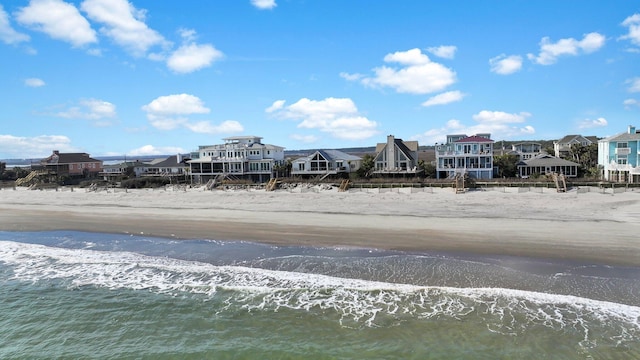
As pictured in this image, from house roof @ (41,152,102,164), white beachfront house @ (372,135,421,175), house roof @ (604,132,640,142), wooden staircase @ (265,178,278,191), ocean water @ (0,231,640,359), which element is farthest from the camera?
house roof @ (41,152,102,164)

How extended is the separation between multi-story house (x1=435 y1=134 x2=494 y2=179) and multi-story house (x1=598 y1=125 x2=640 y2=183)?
11.6 meters

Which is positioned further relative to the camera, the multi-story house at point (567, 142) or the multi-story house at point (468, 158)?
the multi-story house at point (567, 142)

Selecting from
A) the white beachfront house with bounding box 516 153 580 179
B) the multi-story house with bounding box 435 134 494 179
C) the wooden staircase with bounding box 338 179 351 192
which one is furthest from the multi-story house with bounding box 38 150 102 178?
the white beachfront house with bounding box 516 153 580 179

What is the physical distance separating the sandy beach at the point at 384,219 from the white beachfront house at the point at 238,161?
11.3 m

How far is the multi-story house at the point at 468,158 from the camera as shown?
46.4 m

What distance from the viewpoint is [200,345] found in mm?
11062

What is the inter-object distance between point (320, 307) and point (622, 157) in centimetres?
4339

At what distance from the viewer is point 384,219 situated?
2689 cm

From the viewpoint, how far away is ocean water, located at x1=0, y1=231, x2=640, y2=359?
10.6 m

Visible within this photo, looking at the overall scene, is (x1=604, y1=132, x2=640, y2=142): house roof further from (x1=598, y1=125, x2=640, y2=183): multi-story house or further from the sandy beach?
the sandy beach

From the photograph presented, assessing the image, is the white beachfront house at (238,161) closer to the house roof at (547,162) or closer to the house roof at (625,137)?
the house roof at (547,162)

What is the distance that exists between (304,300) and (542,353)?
6983 mm

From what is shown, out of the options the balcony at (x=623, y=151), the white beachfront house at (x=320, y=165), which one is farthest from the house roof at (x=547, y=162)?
the white beachfront house at (x=320, y=165)

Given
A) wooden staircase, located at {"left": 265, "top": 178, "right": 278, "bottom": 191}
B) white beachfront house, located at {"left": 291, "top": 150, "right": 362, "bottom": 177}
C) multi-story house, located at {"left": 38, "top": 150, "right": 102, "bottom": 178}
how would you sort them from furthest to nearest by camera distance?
multi-story house, located at {"left": 38, "top": 150, "right": 102, "bottom": 178} → white beachfront house, located at {"left": 291, "top": 150, "right": 362, "bottom": 177} → wooden staircase, located at {"left": 265, "top": 178, "right": 278, "bottom": 191}
